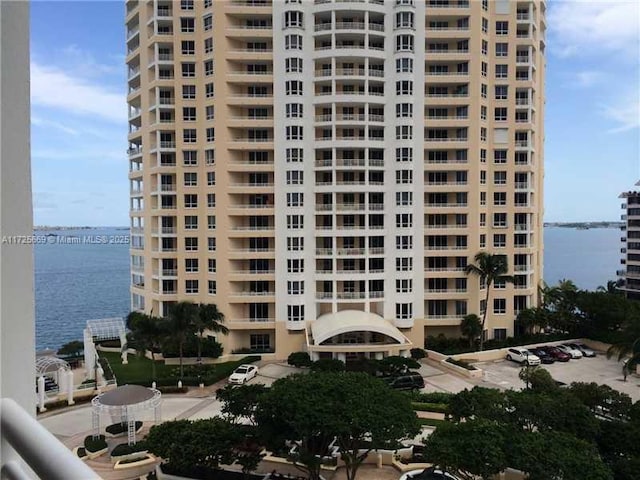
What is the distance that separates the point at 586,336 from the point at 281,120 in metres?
25.9

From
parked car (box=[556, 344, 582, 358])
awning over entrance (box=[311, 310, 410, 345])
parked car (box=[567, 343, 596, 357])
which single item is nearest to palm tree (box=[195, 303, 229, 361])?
awning over entrance (box=[311, 310, 410, 345])

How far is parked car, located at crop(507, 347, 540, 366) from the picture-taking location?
2919 centimetres

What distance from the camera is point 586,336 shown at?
33.9 m

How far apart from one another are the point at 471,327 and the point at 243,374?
48.9 feet

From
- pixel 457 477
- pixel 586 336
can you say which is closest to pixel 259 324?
pixel 457 477

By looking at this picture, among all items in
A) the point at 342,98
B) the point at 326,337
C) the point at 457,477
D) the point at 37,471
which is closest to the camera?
the point at 37,471

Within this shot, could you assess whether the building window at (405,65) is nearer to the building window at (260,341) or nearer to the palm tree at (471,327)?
the palm tree at (471,327)

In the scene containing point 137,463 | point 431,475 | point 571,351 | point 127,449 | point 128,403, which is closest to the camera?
point 431,475

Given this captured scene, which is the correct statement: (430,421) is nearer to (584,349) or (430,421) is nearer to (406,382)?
(406,382)

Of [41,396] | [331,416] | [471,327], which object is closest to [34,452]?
[331,416]

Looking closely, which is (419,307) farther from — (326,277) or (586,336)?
(586,336)

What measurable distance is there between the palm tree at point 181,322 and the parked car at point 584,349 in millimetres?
24656

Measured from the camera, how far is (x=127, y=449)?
17.0 meters

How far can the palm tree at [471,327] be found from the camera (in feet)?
103
